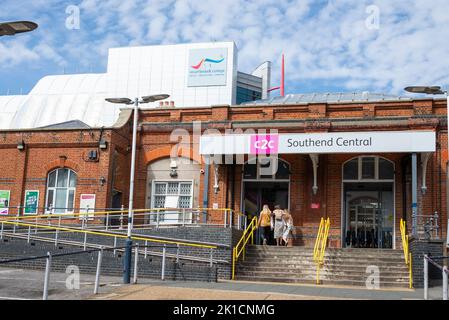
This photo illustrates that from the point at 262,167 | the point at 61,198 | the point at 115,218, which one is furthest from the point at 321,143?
the point at 61,198

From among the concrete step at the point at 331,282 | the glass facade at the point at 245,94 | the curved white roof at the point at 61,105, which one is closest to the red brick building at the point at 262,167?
the concrete step at the point at 331,282

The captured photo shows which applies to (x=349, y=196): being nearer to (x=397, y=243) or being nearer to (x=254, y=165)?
(x=397, y=243)

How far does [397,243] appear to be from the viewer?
75.6ft

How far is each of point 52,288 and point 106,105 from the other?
128ft

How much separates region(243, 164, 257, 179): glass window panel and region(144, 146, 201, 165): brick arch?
81.5 inches

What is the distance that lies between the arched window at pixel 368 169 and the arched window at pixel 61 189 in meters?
11.6

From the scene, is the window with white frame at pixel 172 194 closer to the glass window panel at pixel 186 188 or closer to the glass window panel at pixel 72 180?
the glass window panel at pixel 186 188

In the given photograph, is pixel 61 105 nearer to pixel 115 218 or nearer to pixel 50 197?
pixel 50 197

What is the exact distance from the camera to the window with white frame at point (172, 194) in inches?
1006

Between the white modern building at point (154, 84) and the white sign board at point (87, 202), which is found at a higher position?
the white modern building at point (154, 84)

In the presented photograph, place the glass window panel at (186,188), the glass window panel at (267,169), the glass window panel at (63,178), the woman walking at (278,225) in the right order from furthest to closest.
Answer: the glass window panel at (186,188) < the glass window panel at (63,178) < the glass window panel at (267,169) < the woman walking at (278,225)

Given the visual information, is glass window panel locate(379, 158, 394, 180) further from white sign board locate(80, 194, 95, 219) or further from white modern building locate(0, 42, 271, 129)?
white modern building locate(0, 42, 271, 129)

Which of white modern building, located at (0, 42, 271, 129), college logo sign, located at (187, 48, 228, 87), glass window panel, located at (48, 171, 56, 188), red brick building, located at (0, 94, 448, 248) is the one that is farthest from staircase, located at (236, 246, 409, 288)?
college logo sign, located at (187, 48, 228, 87)

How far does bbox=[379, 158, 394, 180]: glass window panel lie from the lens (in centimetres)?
2364
